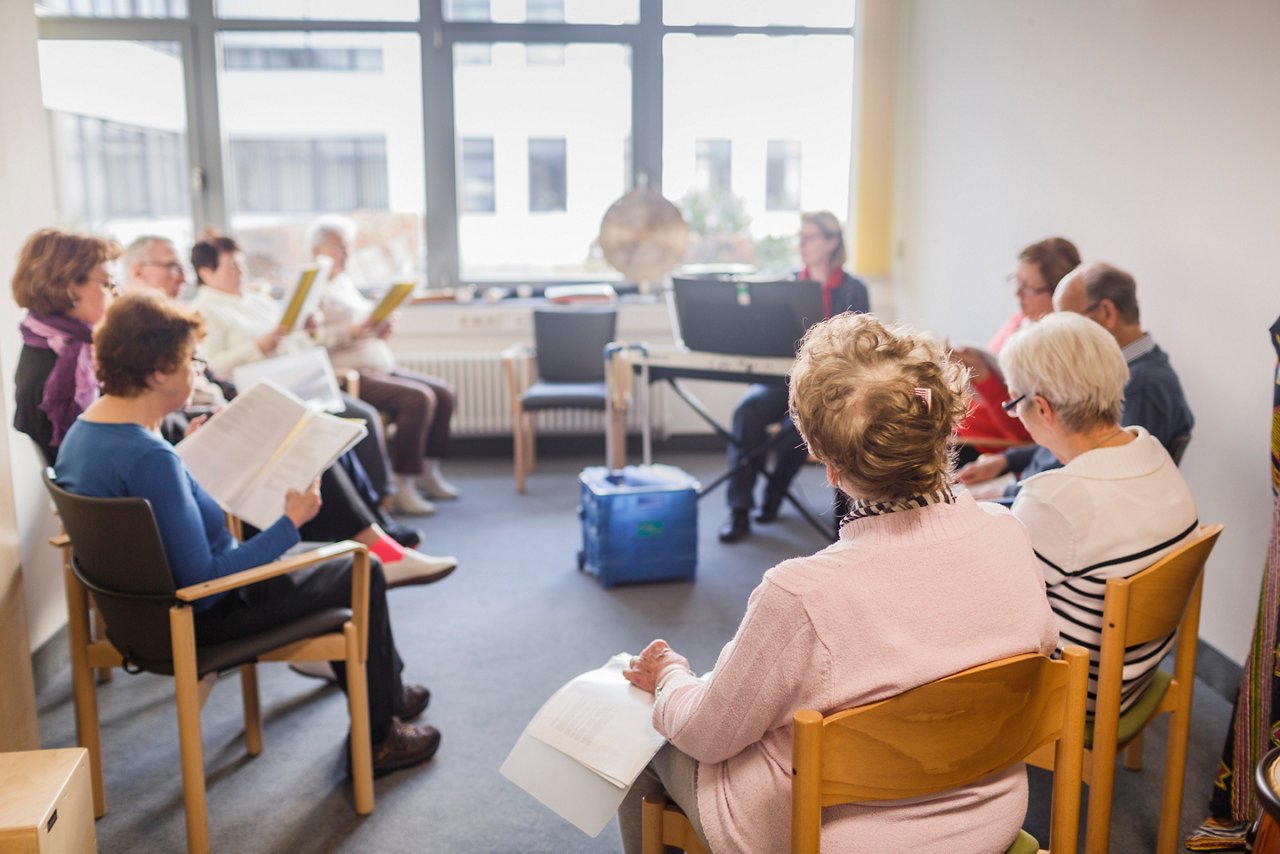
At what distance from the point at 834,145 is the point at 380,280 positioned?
2.45 m

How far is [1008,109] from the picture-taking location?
14.2 ft

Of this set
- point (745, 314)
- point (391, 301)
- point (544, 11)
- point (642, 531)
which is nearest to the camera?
point (745, 314)

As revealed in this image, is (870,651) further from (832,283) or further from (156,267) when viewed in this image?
(832,283)

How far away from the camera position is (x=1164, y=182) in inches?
125

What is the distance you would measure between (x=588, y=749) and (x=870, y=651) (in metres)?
0.51

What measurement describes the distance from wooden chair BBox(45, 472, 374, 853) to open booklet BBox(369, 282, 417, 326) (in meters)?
2.27

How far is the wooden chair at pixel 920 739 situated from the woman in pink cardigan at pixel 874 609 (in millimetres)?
52

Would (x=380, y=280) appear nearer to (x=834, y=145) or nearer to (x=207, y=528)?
(x=834, y=145)

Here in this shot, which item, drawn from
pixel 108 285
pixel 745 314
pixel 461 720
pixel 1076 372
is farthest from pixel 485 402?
pixel 1076 372

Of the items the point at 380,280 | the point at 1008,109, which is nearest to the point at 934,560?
the point at 1008,109

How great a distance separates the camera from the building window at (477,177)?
5719 mm

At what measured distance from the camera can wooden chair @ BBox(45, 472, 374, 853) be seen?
1.98 meters

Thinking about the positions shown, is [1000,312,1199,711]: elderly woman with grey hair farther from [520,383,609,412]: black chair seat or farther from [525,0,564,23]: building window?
[525,0,564,23]: building window

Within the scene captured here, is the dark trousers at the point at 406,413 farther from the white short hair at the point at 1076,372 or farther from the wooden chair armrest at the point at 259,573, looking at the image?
the white short hair at the point at 1076,372
